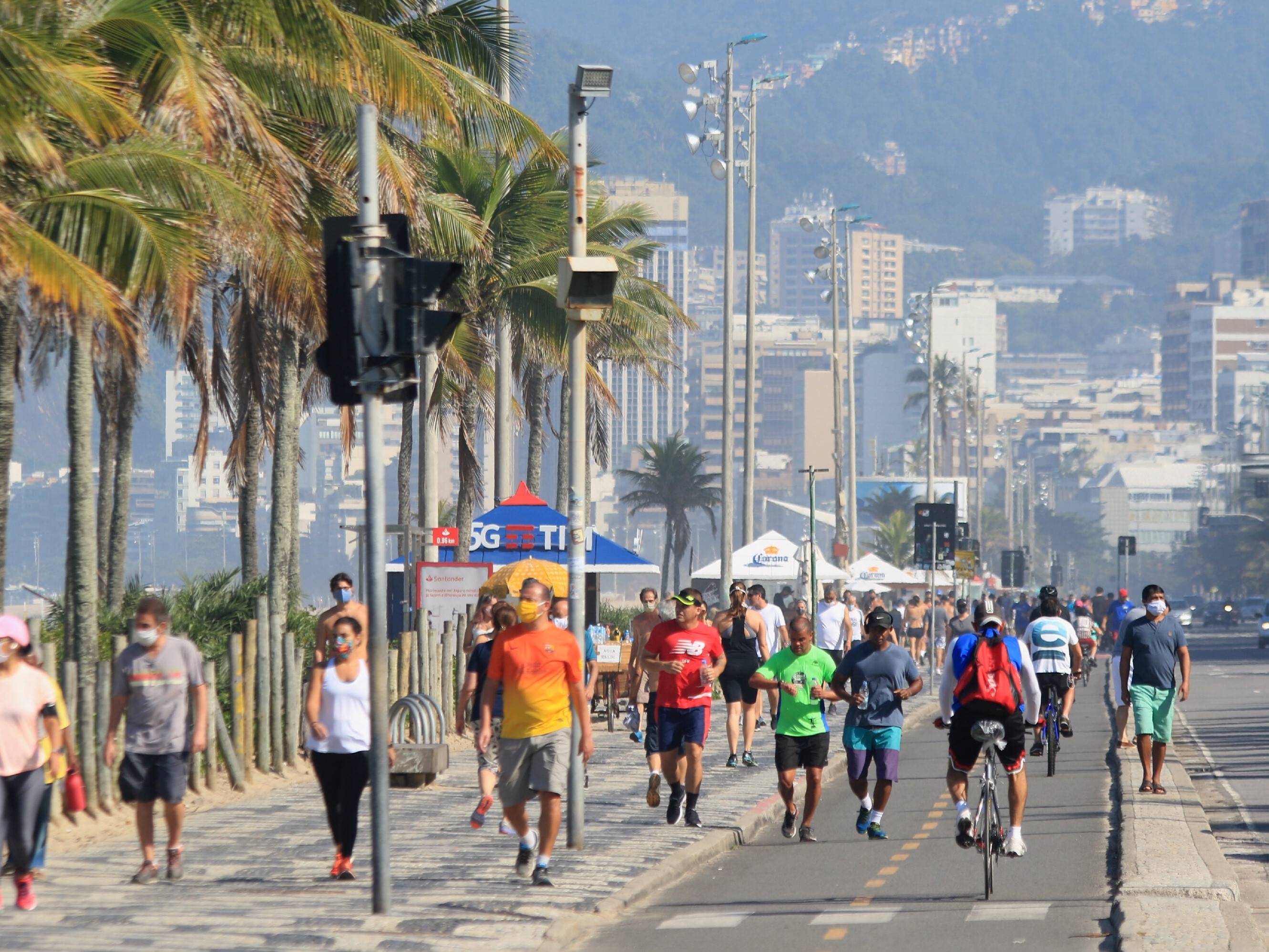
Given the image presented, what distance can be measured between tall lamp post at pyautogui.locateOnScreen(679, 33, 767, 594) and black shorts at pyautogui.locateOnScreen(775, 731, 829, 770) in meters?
19.3

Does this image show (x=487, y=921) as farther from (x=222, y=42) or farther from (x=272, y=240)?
(x=222, y=42)

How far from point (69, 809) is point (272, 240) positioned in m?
6.16

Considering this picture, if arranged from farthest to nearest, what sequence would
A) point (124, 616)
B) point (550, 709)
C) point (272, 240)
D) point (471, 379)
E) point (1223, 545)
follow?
point (1223, 545) → point (471, 379) → point (124, 616) → point (272, 240) → point (550, 709)

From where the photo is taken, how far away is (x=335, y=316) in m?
9.06

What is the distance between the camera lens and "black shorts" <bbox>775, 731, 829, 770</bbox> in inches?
531

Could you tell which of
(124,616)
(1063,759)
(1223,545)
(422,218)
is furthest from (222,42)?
(1223,545)

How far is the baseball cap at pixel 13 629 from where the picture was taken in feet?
32.5

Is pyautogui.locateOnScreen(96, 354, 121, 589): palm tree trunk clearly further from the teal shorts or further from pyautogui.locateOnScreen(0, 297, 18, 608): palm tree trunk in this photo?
the teal shorts

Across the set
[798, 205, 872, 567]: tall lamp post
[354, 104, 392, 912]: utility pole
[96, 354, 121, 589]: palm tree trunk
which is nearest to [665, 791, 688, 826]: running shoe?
[354, 104, 392, 912]: utility pole

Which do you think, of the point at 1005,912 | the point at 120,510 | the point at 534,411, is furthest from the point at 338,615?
the point at 534,411

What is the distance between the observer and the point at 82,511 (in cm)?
1662

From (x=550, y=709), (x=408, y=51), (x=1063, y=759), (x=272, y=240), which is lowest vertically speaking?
(x=1063, y=759)

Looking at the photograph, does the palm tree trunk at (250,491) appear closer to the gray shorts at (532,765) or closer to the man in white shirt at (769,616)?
the man in white shirt at (769,616)

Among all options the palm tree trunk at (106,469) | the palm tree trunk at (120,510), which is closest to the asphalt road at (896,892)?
the palm tree trunk at (106,469)
